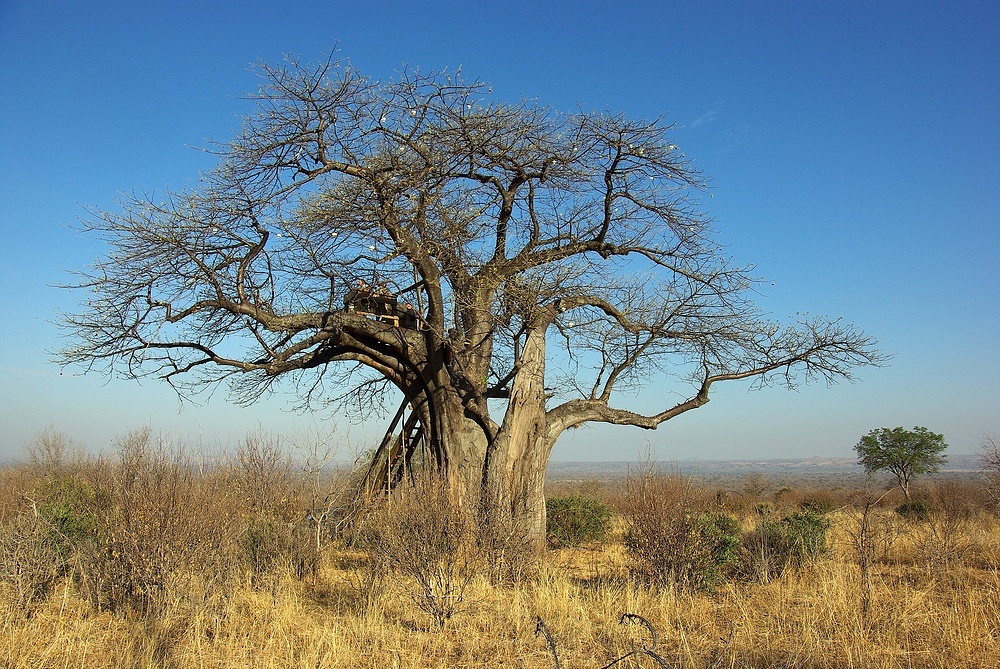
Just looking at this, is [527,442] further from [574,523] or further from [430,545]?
[430,545]

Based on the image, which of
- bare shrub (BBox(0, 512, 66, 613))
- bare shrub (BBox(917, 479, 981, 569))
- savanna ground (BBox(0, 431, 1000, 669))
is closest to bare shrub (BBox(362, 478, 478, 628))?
savanna ground (BBox(0, 431, 1000, 669))

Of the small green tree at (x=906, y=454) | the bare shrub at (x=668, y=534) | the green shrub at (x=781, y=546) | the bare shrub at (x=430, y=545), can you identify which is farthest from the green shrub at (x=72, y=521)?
the small green tree at (x=906, y=454)

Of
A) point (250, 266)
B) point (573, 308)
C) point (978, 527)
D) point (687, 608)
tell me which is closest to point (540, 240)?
point (573, 308)

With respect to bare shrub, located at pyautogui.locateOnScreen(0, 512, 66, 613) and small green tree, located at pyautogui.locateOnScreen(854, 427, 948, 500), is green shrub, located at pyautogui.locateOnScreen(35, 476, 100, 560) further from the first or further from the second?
small green tree, located at pyautogui.locateOnScreen(854, 427, 948, 500)

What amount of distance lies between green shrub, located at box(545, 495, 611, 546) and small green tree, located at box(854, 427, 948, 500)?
16.8 metres

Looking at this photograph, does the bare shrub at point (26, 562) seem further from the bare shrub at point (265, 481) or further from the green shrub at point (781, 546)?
the green shrub at point (781, 546)

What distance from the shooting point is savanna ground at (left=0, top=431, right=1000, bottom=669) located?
4.62 metres

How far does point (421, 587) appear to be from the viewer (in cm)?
552

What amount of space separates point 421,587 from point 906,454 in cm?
2370

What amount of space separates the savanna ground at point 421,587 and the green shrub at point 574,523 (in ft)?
9.17

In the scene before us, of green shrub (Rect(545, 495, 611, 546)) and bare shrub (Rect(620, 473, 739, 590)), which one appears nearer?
bare shrub (Rect(620, 473, 739, 590))

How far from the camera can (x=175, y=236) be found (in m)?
7.70

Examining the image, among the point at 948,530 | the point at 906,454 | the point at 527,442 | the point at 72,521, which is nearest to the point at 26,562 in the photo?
the point at 72,521

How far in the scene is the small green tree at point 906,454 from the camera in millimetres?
23547
